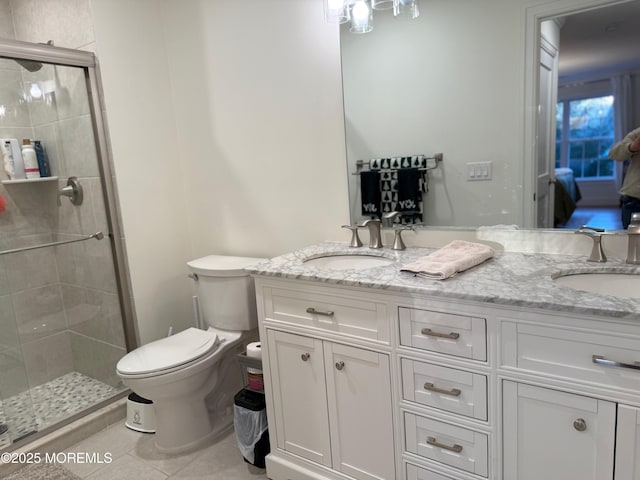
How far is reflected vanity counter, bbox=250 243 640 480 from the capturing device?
45.1 inches

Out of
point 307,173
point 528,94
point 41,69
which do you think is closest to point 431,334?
point 528,94

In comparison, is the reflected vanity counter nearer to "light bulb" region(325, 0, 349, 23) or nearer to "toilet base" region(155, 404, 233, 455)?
"toilet base" region(155, 404, 233, 455)

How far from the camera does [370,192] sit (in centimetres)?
203

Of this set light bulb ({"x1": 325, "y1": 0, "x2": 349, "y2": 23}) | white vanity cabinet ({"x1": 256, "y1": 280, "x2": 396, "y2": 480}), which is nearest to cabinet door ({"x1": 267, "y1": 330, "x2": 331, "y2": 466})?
white vanity cabinet ({"x1": 256, "y1": 280, "x2": 396, "y2": 480})

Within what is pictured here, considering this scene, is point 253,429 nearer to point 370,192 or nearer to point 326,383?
point 326,383

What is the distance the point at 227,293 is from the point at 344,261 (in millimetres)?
644

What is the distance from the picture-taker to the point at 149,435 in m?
2.29

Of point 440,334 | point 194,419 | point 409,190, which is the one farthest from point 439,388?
point 194,419

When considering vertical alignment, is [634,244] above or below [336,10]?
below

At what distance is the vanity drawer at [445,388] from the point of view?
1.33m

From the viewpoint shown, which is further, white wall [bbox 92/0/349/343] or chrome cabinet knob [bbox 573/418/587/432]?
white wall [bbox 92/0/349/343]

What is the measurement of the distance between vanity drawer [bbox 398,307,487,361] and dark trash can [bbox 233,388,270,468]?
850 mm

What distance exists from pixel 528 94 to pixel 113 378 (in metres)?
2.57

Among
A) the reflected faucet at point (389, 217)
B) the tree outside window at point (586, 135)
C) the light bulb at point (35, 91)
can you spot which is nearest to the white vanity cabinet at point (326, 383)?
the reflected faucet at point (389, 217)
